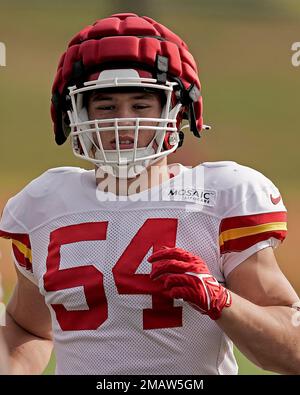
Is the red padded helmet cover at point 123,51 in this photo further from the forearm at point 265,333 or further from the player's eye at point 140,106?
the forearm at point 265,333

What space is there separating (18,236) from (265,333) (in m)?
0.71

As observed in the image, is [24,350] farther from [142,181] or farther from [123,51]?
[123,51]

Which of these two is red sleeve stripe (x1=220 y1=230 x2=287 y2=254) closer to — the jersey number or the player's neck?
the jersey number

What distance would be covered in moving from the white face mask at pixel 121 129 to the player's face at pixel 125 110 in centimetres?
1

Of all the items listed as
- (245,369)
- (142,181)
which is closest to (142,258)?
(142,181)

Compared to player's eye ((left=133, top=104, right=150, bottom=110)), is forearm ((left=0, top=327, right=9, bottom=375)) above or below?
below

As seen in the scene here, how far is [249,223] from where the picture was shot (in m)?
2.13

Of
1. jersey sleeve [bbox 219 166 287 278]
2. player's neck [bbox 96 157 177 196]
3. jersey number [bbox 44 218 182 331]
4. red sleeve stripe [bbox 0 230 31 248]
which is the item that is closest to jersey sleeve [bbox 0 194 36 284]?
red sleeve stripe [bbox 0 230 31 248]

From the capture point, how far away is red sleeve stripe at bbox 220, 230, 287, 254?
210 cm

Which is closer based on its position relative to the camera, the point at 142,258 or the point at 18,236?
the point at 142,258

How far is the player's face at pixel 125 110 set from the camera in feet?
7.13

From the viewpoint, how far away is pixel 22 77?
9523 millimetres

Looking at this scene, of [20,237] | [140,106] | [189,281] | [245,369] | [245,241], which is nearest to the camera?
[189,281]

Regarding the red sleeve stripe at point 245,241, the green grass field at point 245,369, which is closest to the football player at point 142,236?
the red sleeve stripe at point 245,241
